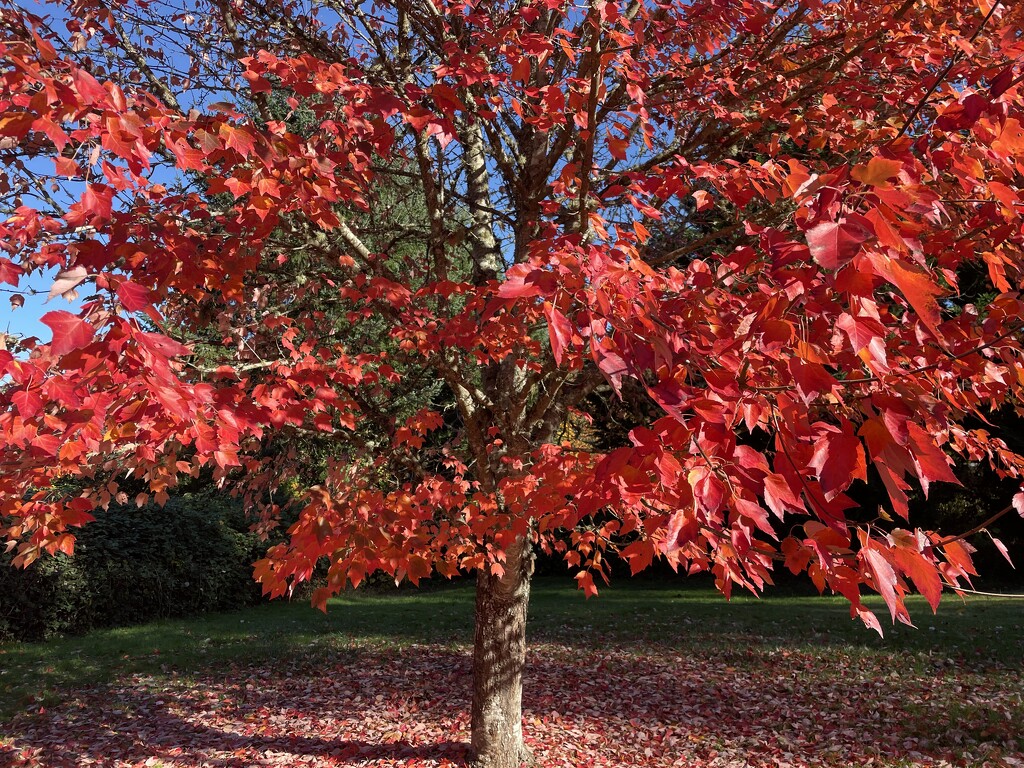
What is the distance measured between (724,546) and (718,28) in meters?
4.25

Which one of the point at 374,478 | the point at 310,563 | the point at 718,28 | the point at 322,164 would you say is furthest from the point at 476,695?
the point at 718,28

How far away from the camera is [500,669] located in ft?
16.5

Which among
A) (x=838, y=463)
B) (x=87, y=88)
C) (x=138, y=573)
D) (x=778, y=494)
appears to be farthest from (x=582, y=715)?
(x=138, y=573)

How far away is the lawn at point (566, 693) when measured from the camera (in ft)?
18.0

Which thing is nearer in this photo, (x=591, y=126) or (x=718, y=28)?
(x=591, y=126)

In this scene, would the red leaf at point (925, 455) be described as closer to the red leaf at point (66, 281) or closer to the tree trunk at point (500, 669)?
the red leaf at point (66, 281)

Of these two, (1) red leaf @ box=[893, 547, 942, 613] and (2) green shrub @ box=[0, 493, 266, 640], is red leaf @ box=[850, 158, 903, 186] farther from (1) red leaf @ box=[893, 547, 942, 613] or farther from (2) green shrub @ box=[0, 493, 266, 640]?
(2) green shrub @ box=[0, 493, 266, 640]

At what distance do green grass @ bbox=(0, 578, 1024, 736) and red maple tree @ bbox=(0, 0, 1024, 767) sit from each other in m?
4.35

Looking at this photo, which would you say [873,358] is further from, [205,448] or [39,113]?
[39,113]

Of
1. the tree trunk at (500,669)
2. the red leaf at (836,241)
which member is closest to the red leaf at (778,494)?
the red leaf at (836,241)

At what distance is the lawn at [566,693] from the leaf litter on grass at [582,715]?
0.08ft

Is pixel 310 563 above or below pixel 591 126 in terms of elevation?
below

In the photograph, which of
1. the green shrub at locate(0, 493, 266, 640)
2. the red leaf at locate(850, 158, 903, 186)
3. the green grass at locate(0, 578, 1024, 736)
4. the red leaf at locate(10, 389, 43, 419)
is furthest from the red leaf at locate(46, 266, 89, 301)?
the green shrub at locate(0, 493, 266, 640)

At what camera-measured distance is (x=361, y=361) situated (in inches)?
184
